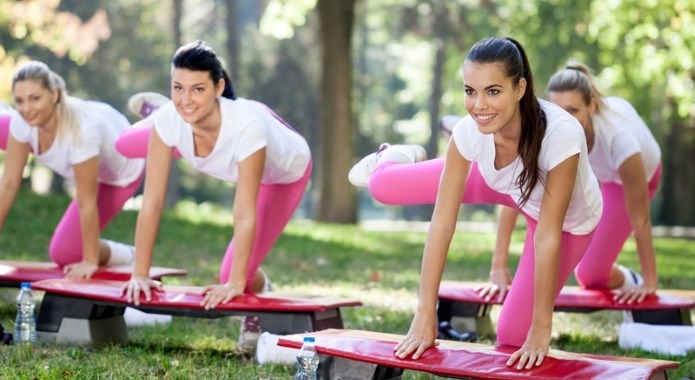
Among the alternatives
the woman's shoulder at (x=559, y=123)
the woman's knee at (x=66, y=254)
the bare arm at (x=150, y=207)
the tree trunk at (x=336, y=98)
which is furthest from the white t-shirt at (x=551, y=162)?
the tree trunk at (x=336, y=98)

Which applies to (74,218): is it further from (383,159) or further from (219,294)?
(383,159)

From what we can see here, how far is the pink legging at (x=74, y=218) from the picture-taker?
7.83 meters

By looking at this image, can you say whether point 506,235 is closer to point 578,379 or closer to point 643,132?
point 643,132

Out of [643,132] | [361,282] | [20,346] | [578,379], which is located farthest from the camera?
[361,282]

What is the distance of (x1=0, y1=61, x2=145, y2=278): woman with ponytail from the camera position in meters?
7.05

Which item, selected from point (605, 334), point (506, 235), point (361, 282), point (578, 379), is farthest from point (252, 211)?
point (361, 282)

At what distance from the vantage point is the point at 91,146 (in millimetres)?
7266

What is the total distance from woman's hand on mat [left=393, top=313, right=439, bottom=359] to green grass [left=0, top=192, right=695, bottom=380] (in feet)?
2.23

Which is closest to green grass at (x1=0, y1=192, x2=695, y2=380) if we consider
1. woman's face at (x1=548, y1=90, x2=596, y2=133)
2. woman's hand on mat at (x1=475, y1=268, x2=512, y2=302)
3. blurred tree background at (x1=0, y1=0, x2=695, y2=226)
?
woman's hand on mat at (x1=475, y1=268, x2=512, y2=302)

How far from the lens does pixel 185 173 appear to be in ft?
127

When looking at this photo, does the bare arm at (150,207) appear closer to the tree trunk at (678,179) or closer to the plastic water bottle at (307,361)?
the plastic water bottle at (307,361)

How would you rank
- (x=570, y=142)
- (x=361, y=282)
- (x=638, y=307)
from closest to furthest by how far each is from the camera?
(x=570, y=142) → (x=638, y=307) → (x=361, y=282)

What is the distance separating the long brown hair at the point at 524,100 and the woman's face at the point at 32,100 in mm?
3468

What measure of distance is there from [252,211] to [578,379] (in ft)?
7.63
